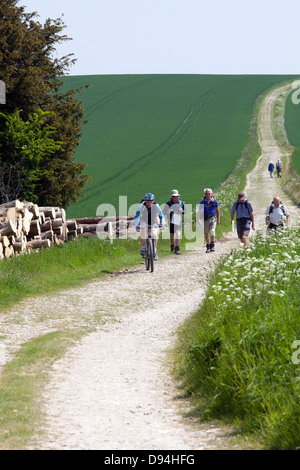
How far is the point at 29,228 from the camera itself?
17.4m

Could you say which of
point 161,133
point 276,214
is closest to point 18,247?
point 276,214

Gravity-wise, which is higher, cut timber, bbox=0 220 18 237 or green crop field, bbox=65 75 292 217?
green crop field, bbox=65 75 292 217

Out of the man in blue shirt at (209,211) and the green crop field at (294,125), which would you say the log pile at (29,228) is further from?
the green crop field at (294,125)

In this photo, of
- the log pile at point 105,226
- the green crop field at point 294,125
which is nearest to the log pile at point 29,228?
the log pile at point 105,226

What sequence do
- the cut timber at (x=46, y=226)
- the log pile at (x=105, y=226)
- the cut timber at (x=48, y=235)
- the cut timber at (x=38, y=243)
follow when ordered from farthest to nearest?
the log pile at (x=105, y=226)
the cut timber at (x=46, y=226)
the cut timber at (x=48, y=235)
the cut timber at (x=38, y=243)

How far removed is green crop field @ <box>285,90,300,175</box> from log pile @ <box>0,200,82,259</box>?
2604cm

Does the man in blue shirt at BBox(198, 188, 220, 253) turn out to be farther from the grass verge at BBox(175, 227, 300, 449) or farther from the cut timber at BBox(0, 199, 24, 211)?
the grass verge at BBox(175, 227, 300, 449)

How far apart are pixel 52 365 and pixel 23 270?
653cm

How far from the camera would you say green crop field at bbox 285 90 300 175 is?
165ft

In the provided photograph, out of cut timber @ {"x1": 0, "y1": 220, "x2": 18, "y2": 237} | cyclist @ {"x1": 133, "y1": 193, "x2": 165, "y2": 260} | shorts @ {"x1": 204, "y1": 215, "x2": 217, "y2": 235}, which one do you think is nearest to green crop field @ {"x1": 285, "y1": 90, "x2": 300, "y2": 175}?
shorts @ {"x1": 204, "y1": 215, "x2": 217, "y2": 235}

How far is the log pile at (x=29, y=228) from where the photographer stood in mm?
15930

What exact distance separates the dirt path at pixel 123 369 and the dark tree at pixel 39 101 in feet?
22.7

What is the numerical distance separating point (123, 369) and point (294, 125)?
6991 centimetres
